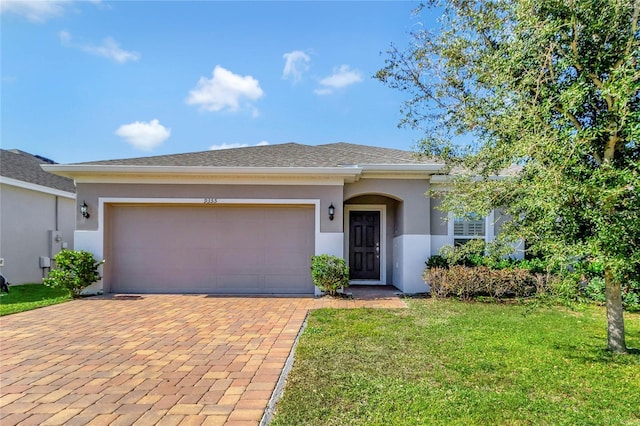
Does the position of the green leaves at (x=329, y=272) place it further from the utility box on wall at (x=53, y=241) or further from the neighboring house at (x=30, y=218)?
the utility box on wall at (x=53, y=241)

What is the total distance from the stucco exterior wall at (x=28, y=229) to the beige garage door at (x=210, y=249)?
4.93 m

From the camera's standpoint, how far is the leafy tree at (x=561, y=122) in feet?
12.6

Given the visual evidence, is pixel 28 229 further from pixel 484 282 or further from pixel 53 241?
pixel 484 282

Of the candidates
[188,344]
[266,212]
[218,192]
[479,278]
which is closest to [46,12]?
[218,192]

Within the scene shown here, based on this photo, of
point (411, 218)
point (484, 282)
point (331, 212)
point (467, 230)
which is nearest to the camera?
point (484, 282)

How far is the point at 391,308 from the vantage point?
779 cm

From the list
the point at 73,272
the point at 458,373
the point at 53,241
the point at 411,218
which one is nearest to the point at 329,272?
the point at 411,218

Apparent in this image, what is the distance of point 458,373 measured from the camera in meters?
4.09

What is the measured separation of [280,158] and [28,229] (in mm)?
9426

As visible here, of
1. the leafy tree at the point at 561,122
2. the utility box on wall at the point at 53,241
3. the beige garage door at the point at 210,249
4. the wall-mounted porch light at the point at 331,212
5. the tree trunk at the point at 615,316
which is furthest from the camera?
the utility box on wall at the point at 53,241

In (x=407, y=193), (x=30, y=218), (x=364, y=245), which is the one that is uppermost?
(x=407, y=193)

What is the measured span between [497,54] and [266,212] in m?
6.69

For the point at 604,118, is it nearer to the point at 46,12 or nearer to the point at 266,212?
the point at 266,212

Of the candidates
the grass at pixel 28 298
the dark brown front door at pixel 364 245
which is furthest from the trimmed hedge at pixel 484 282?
the grass at pixel 28 298
